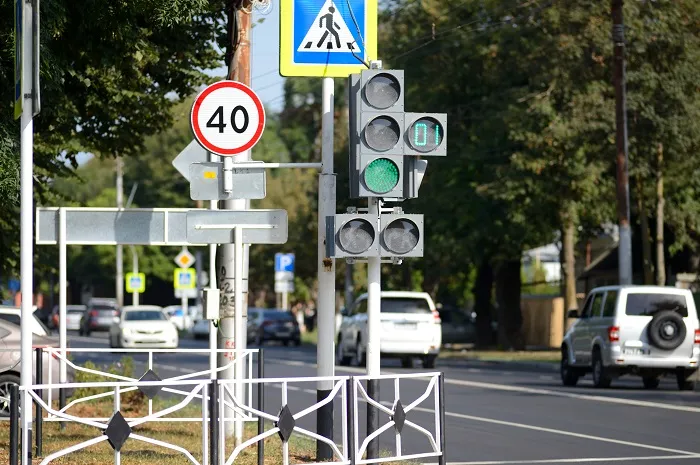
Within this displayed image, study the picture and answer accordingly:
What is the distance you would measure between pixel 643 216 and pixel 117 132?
20.9 meters

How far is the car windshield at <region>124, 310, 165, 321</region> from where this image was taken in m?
46.3

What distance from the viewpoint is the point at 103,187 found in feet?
365

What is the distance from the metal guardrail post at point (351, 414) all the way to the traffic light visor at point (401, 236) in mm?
1142

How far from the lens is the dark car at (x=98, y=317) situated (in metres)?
66.7

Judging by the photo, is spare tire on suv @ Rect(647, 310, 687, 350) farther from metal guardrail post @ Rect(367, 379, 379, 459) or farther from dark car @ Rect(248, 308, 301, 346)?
dark car @ Rect(248, 308, 301, 346)

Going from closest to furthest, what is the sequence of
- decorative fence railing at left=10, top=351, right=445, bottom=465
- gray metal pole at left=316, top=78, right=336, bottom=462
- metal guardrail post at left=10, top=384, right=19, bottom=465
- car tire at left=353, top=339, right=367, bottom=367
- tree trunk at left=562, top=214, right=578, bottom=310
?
metal guardrail post at left=10, top=384, right=19, bottom=465 → decorative fence railing at left=10, top=351, right=445, bottom=465 → gray metal pole at left=316, top=78, right=336, bottom=462 → car tire at left=353, top=339, right=367, bottom=367 → tree trunk at left=562, top=214, right=578, bottom=310

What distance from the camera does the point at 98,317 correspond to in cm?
6681

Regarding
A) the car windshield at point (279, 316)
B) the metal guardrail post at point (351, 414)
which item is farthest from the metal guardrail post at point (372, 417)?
the car windshield at point (279, 316)

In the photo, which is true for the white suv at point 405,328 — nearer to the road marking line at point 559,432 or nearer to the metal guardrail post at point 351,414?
the road marking line at point 559,432

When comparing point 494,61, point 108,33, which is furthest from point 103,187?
point 108,33

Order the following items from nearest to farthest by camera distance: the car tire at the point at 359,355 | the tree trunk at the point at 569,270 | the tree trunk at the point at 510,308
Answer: the car tire at the point at 359,355 → the tree trunk at the point at 569,270 → the tree trunk at the point at 510,308

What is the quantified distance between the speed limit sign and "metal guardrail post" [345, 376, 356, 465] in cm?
291

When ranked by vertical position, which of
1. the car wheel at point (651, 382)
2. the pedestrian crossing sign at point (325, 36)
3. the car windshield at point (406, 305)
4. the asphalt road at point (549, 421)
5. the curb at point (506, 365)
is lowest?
the curb at point (506, 365)

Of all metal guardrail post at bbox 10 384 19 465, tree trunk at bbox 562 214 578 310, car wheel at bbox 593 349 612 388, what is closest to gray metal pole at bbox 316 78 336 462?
metal guardrail post at bbox 10 384 19 465
